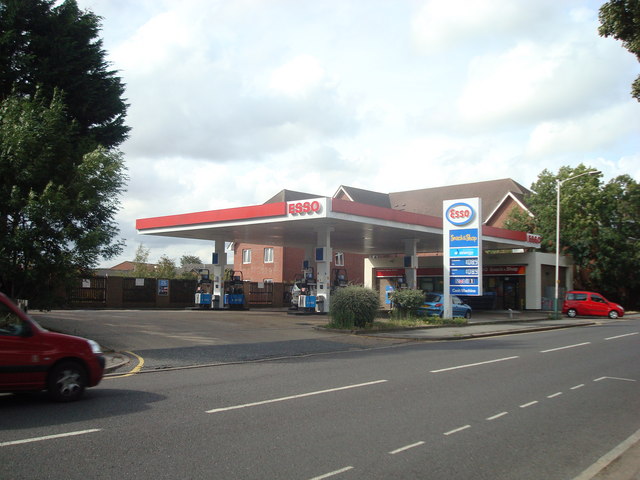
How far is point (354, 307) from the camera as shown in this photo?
20.6m

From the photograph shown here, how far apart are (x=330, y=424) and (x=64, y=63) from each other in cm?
1618

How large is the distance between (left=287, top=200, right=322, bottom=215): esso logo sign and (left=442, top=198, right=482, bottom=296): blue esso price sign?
6270mm

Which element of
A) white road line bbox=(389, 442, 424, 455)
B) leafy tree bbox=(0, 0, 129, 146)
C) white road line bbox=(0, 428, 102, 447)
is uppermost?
leafy tree bbox=(0, 0, 129, 146)

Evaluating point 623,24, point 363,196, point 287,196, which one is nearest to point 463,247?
point 623,24

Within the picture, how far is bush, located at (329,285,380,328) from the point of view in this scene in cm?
2058

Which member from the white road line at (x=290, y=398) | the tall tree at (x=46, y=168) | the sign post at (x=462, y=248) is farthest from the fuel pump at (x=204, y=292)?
the white road line at (x=290, y=398)

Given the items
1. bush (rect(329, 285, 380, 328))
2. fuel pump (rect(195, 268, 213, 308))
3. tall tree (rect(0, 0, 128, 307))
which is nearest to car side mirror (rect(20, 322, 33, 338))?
tall tree (rect(0, 0, 128, 307))

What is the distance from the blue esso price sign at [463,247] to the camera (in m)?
25.1

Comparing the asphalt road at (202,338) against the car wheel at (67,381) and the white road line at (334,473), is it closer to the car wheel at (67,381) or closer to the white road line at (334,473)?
the car wheel at (67,381)

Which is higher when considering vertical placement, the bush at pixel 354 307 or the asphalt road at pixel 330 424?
the bush at pixel 354 307

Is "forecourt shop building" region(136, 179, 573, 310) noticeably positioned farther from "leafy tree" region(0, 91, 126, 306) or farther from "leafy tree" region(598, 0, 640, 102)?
"leafy tree" region(598, 0, 640, 102)

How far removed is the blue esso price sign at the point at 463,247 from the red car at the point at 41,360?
19.8 m

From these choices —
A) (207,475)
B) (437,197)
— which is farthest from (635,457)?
(437,197)

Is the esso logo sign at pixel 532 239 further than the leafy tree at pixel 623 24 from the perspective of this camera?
Yes
